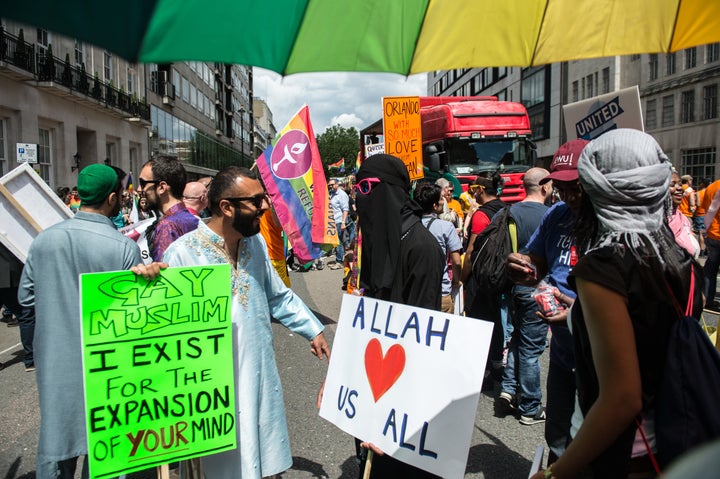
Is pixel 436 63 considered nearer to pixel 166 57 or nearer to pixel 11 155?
pixel 166 57

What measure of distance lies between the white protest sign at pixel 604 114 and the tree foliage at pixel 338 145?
61.3 metres

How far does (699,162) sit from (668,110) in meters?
3.87

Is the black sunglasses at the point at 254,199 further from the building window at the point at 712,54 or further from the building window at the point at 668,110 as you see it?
the building window at the point at 668,110

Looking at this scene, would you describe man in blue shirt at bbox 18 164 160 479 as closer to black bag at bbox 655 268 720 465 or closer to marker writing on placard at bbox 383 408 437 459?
marker writing on placard at bbox 383 408 437 459

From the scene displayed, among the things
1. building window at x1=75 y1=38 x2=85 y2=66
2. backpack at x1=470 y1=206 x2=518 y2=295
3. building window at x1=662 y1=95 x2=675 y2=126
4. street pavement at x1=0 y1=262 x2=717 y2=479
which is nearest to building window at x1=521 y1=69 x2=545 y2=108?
building window at x1=662 y1=95 x2=675 y2=126

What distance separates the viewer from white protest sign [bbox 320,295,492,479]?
2.29 meters

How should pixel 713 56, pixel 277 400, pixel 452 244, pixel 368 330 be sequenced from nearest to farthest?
pixel 368 330, pixel 277 400, pixel 452 244, pixel 713 56

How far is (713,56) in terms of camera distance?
27.6 m

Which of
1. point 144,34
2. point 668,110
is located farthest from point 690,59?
point 144,34

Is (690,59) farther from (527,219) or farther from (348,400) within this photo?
(348,400)

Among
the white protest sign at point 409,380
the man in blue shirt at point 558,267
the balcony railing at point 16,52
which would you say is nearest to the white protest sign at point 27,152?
the balcony railing at point 16,52

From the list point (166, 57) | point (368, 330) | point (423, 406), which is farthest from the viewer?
point (368, 330)

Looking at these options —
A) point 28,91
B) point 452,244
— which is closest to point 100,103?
point 28,91

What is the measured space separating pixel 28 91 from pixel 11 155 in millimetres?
3213
